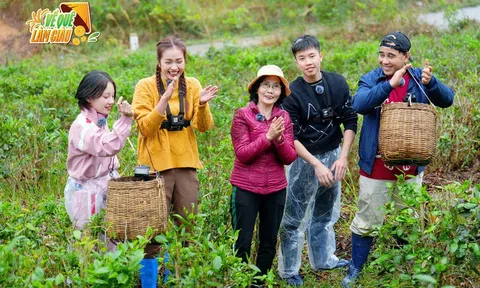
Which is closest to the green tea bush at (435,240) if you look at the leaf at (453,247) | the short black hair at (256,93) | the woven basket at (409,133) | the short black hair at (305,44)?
the leaf at (453,247)

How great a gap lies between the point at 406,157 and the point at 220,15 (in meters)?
16.2

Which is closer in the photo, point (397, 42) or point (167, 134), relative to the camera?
point (397, 42)

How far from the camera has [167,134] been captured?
175 inches

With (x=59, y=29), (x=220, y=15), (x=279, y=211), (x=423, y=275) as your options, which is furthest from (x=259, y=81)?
(x=220, y=15)

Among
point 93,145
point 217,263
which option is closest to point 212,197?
point 93,145

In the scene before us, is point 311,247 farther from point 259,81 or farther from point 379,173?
point 259,81

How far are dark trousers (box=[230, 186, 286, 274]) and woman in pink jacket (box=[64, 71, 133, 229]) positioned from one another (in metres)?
0.84

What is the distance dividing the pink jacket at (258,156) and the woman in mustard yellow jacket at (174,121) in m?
0.27

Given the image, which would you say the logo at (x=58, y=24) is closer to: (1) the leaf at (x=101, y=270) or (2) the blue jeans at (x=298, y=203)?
(2) the blue jeans at (x=298, y=203)

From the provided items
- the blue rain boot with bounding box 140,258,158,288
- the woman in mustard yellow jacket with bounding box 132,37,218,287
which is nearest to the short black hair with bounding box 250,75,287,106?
the woman in mustard yellow jacket with bounding box 132,37,218,287

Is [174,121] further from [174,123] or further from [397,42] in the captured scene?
[397,42]

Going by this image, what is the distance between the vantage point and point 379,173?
4469mm

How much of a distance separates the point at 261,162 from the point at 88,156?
108 centimetres

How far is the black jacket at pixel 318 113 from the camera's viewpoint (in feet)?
15.1
